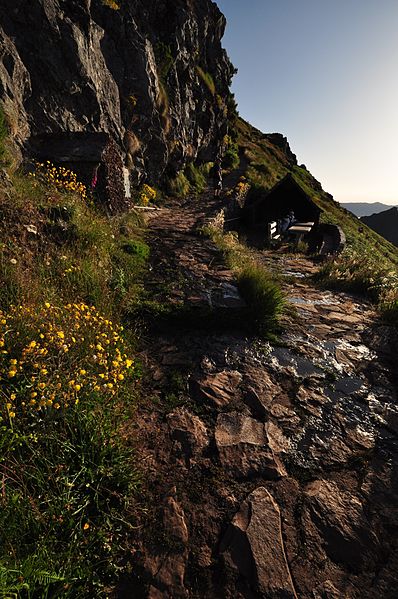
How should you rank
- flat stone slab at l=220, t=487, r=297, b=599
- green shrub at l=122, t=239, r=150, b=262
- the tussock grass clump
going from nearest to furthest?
flat stone slab at l=220, t=487, r=297, b=599 → the tussock grass clump → green shrub at l=122, t=239, r=150, b=262

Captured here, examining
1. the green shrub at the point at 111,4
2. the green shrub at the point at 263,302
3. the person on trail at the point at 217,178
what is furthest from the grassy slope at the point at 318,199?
the green shrub at the point at 263,302

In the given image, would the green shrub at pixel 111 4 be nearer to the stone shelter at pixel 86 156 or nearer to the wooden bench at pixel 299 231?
the stone shelter at pixel 86 156

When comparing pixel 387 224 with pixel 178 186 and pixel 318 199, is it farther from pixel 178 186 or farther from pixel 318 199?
pixel 178 186

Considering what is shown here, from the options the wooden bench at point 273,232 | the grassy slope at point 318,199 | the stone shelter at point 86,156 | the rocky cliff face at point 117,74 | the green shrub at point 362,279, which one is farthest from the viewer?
the grassy slope at point 318,199

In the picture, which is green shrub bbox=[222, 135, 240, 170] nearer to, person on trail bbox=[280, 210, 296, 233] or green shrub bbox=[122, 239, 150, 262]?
person on trail bbox=[280, 210, 296, 233]

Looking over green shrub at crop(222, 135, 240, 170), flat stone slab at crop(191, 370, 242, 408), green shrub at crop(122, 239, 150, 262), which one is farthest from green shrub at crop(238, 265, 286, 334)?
green shrub at crop(222, 135, 240, 170)

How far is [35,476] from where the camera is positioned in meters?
2.52

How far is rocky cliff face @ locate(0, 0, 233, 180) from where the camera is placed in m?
10.2

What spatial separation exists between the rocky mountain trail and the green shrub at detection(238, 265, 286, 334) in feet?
1.37

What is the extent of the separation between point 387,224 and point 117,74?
5028 inches

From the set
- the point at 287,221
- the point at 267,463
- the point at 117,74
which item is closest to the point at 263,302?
the point at 267,463

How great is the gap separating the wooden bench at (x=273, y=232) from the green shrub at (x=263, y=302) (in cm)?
1147

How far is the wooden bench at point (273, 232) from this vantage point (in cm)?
1806

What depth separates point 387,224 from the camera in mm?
114438
